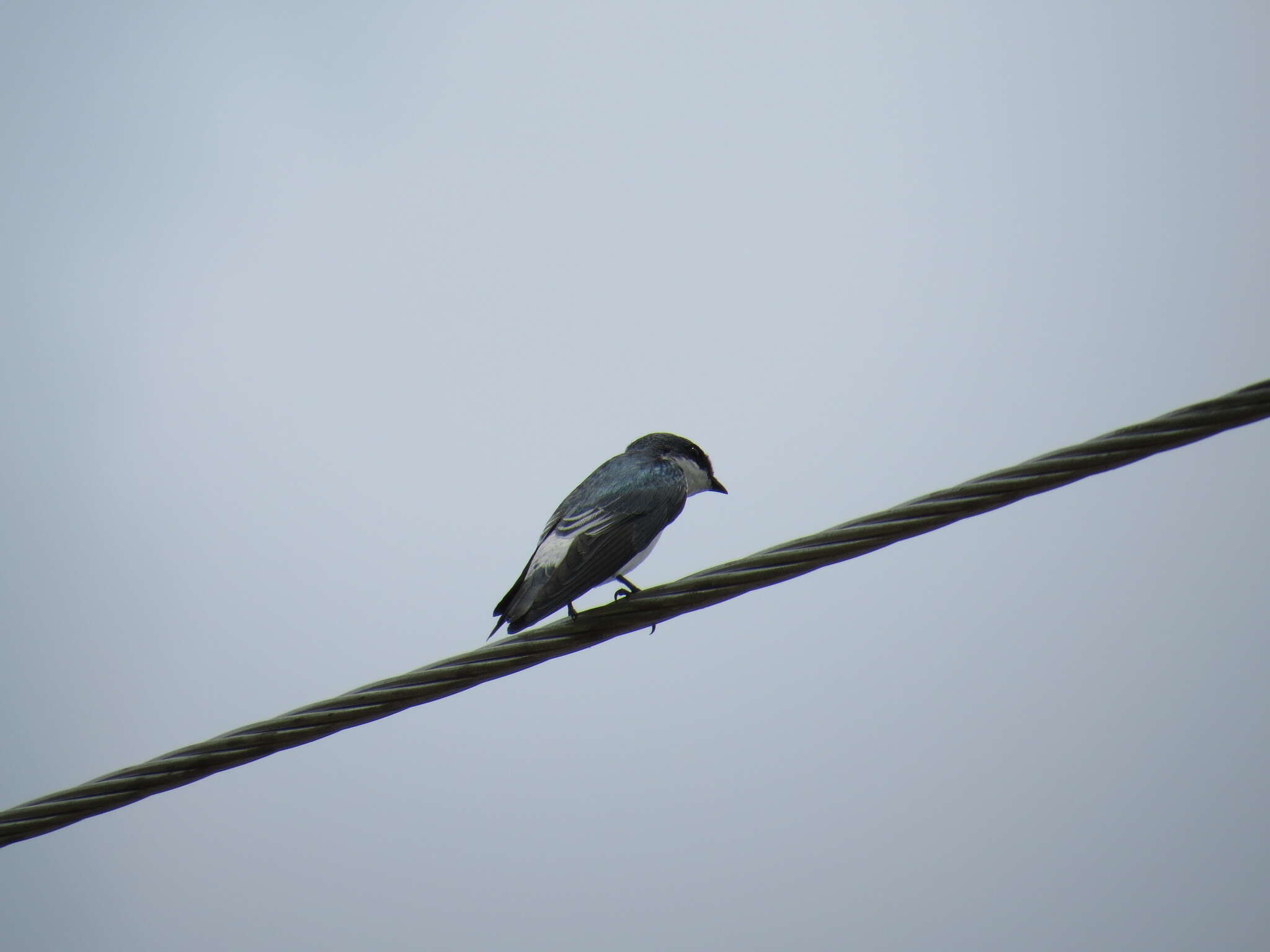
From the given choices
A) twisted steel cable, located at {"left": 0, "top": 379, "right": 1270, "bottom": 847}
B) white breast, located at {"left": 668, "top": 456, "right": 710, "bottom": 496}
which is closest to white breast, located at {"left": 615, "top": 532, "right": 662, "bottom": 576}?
twisted steel cable, located at {"left": 0, "top": 379, "right": 1270, "bottom": 847}

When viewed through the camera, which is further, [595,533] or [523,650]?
[595,533]

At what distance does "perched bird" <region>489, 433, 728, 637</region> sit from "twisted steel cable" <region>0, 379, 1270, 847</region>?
496mm

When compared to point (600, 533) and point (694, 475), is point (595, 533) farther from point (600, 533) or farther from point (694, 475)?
point (694, 475)

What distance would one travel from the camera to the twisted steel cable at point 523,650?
8.87ft

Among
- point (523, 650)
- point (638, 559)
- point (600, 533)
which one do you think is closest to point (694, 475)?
point (638, 559)

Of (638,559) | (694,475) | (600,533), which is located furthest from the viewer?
(694,475)

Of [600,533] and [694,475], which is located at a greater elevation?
[694,475]

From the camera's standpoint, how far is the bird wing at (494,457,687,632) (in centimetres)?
365

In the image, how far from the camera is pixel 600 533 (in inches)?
160

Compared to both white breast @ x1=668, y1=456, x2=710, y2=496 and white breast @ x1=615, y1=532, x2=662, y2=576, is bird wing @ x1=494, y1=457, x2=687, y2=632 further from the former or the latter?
white breast @ x1=668, y1=456, x2=710, y2=496

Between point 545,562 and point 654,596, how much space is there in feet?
3.41

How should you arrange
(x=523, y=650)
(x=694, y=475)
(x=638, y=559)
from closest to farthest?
(x=523, y=650) < (x=638, y=559) < (x=694, y=475)

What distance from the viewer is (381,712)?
2842 millimetres

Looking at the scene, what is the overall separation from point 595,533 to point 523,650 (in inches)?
45.3
